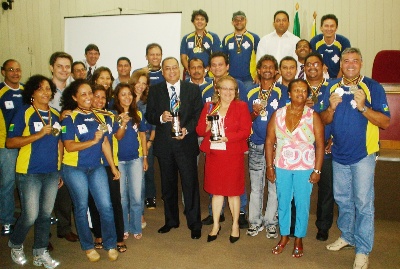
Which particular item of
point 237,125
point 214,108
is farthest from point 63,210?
point 237,125

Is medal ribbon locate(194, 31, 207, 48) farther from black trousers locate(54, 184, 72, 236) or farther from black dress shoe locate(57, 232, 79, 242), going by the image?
black dress shoe locate(57, 232, 79, 242)

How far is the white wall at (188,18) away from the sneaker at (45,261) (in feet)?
16.8

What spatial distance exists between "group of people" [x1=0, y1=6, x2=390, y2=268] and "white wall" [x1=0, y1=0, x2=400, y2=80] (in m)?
4.21

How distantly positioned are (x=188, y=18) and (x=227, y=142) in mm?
5721

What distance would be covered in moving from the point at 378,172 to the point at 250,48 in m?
2.45

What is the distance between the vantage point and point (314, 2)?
791cm

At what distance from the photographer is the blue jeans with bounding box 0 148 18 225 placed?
13.1 ft

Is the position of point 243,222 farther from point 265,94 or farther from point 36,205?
point 36,205

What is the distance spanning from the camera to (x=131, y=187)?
12.2 ft

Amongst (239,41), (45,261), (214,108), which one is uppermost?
(239,41)

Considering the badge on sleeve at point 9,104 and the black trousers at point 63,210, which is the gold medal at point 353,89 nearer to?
the black trousers at point 63,210

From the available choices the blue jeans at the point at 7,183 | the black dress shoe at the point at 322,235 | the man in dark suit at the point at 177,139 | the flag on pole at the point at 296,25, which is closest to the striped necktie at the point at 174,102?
the man in dark suit at the point at 177,139

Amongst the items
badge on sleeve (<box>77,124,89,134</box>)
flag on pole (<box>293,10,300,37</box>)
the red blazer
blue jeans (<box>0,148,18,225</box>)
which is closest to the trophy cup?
the red blazer

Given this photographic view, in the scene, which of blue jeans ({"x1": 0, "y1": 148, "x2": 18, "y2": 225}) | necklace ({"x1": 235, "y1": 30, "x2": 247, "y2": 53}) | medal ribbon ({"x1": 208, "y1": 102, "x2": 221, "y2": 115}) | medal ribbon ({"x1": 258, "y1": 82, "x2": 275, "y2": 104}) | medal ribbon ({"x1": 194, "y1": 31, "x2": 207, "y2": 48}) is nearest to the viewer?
medal ribbon ({"x1": 208, "y1": 102, "x2": 221, "y2": 115})
